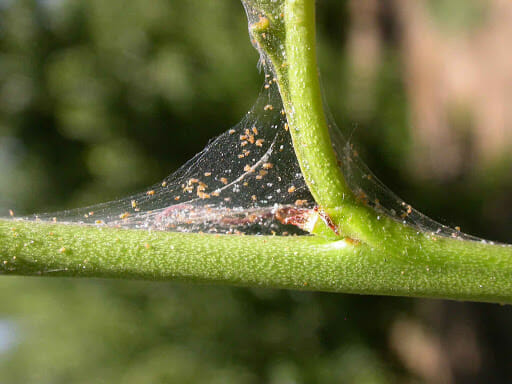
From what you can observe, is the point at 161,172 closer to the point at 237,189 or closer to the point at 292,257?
the point at 237,189

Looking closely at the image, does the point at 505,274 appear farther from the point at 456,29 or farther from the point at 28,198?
the point at 456,29

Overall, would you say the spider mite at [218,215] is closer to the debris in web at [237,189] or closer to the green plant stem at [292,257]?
→ the debris in web at [237,189]

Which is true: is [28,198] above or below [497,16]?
below

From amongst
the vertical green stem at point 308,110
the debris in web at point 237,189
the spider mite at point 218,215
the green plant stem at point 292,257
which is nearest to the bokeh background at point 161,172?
the debris in web at point 237,189

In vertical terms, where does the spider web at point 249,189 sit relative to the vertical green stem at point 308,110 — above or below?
below

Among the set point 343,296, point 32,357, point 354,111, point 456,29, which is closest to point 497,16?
point 456,29

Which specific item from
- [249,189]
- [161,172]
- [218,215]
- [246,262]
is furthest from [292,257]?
[161,172]

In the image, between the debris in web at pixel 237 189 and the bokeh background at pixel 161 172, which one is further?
the bokeh background at pixel 161 172
